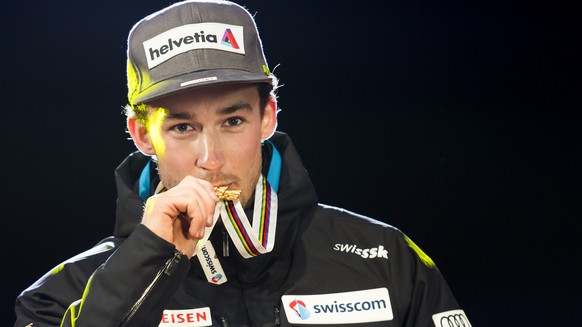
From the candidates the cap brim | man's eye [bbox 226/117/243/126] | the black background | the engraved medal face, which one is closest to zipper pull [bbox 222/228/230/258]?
the engraved medal face

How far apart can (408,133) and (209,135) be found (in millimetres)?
978

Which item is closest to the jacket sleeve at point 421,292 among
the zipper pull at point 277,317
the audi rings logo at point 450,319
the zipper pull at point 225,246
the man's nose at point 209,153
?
the audi rings logo at point 450,319

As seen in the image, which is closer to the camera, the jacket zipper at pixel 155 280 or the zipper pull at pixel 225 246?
the jacket zipper at pixel 155 280

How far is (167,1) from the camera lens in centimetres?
281

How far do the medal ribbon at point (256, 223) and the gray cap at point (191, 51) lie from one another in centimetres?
26

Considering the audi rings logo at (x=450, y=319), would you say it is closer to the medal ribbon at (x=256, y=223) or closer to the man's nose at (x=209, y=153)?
the medal ribbon at (x=256, y=223)

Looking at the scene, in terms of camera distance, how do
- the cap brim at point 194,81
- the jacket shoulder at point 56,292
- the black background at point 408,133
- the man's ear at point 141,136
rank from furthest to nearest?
the black background at point 408,133 < the man's ear at point 141,136 < the jacket shoulder at point 56,292 < the cap brim at point 194,81

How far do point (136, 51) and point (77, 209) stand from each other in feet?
2.47

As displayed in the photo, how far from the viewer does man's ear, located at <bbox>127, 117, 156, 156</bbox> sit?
235 cm

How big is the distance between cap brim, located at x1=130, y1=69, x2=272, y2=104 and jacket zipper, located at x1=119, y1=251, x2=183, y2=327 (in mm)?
372

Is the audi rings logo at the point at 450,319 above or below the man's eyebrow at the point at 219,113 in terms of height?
below

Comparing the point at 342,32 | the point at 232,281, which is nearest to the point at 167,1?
the point at 342,32

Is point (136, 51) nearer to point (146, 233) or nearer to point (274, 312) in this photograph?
point (146, 233)

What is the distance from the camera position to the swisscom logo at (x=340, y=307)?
2.26 meters
